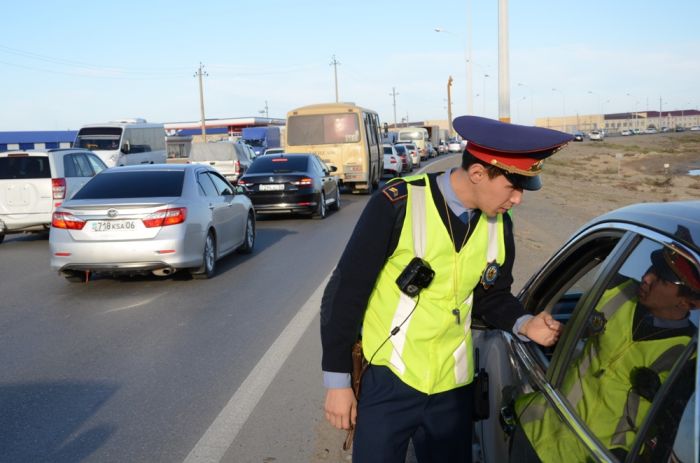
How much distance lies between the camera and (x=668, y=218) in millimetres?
2248

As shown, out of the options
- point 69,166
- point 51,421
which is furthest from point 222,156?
point 51,421

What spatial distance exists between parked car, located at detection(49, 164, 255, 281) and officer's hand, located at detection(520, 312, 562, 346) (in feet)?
25.4

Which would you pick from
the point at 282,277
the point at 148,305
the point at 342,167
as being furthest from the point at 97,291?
the point at 342,167

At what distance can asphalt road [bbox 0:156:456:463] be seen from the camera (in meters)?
4.80

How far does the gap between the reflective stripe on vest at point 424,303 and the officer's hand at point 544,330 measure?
29 centimetres

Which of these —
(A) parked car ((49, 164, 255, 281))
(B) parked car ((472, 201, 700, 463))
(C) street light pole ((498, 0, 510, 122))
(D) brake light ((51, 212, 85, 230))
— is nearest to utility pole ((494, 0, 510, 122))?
(C) street light pole ((498, 0, 510, 122))

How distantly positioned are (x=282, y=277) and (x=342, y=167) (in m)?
16.4

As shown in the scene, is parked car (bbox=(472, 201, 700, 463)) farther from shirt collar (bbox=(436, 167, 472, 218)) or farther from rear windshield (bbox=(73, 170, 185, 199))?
rear windshield (bbox=(73, 170, 185, 199))

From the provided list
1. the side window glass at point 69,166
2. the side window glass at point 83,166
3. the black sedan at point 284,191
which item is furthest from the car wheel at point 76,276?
the black sedan at point 284,191

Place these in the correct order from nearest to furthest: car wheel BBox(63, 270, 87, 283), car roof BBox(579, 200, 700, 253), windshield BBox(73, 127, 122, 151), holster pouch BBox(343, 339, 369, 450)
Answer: car roof BBox(579, 200, 700, 253) < holster pouch BBox(343, 339, 369, 450) < car wheel BBox(63, 270, 87, 283) < windshield BBox(73, 127, 122, 151)

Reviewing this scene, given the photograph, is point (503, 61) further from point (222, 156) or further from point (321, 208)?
point (222, 156)

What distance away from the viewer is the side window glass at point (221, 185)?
12266 mm

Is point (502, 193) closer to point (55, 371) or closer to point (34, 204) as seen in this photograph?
point (55, 371)

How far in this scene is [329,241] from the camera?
14836mm
